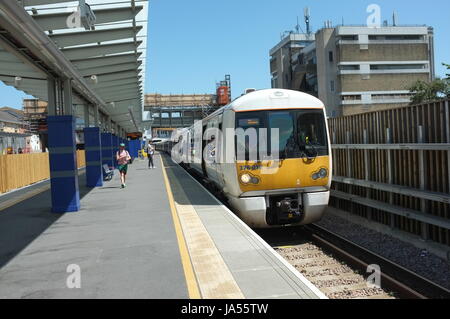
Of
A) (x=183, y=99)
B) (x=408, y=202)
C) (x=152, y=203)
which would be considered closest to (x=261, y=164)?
(x=408, y=202)

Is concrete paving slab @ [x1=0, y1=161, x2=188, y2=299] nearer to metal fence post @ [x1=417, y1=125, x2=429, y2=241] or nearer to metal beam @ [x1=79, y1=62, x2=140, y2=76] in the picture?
metal beam @ [x1=79, y1=62, x2=140, y2=76]

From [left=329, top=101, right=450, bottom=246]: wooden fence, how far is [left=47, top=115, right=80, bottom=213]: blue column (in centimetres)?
674

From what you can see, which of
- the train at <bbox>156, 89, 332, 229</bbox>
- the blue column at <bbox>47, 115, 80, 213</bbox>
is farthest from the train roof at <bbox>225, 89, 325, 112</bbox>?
the blue column at <bbox>47, 115, 80, 213</bbox>

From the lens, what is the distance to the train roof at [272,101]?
8875 millimetres

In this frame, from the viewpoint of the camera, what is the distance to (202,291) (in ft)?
14.7

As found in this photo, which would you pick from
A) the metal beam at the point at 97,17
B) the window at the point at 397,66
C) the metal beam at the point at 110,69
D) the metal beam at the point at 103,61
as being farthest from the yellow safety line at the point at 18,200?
the window at the point at 397,66

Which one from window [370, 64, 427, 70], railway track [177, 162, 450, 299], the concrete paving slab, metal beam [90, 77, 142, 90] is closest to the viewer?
the concrete paving slab

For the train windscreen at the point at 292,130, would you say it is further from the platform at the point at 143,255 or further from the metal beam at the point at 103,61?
the metal beam at the point at 103,61

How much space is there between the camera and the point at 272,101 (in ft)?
29.2

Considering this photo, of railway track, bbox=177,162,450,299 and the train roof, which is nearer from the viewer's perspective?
railway track, bbox=177,162,450,299

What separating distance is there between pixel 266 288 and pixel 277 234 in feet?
17.6

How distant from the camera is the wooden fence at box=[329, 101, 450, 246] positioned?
7516 mm
